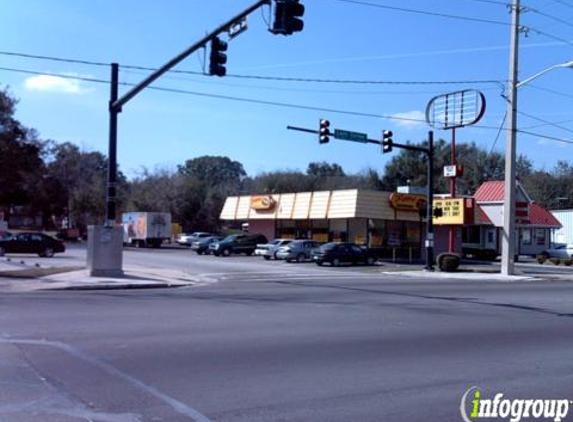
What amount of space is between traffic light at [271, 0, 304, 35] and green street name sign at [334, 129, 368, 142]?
1526 centimetres

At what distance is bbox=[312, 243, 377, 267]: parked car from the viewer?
41.0 metres

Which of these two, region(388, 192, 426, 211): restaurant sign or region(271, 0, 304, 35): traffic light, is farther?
region(388, 192, 426, 211): restaurant sign

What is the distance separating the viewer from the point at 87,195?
8400cm

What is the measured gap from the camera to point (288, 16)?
51.6 feet

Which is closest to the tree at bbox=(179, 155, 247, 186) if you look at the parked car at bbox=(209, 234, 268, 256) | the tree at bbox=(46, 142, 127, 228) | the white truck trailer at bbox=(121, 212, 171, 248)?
the tree at bbox=(46, 142, 127, 228)

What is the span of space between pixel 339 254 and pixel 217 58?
24312mm

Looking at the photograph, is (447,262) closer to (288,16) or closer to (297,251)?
(297,251)

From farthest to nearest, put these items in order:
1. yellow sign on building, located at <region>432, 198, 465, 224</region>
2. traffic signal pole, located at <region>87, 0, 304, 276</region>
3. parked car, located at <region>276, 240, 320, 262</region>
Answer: parked car, located at <region>276, 240, 320, 262</region> → yellow sign on building, located at <region>432, 198, 465, 224</region> → traffic signal pole, located at <region>87, 0, 304, 276</region>

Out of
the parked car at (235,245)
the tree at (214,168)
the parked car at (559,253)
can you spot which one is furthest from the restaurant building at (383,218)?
the tree at (214,168)

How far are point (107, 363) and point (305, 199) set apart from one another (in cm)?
4263

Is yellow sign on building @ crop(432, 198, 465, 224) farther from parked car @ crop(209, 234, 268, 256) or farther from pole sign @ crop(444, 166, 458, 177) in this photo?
parked car @ crop(209, 234, 268, 256)

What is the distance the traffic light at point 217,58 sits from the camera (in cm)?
1844

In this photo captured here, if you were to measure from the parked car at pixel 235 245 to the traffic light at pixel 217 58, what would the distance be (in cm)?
3307

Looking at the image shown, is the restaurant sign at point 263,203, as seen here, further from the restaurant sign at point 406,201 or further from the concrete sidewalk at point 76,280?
the concrete sidewalk at point 76,280
